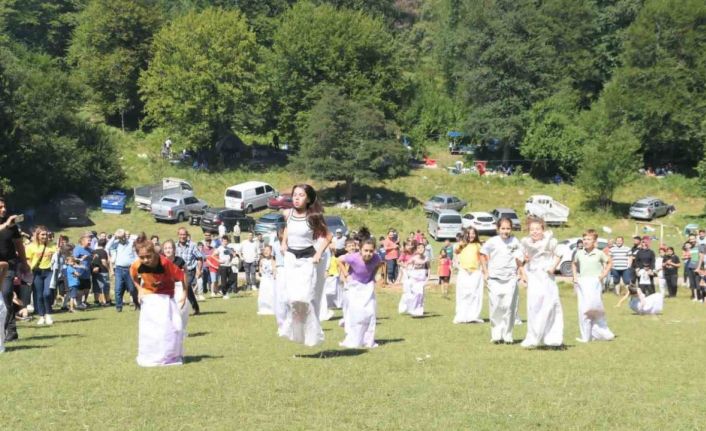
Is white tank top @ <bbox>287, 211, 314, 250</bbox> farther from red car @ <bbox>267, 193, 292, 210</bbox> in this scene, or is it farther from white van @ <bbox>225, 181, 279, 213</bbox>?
red car @ <bbox>267, 193, 292, 210</bbox>

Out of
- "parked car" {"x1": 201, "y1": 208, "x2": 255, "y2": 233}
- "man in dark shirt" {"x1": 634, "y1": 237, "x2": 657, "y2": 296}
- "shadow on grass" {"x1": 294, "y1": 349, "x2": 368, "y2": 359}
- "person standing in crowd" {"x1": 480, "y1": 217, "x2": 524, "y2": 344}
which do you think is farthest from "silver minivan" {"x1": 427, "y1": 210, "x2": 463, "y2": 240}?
"shadow on grass" {"x1": 294, "y1": 349, "x2": 368, "y2": 359}

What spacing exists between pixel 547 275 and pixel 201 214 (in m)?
46.4

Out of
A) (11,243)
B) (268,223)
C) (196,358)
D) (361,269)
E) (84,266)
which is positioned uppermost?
(11,243)

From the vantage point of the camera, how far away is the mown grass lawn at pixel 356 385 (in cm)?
962

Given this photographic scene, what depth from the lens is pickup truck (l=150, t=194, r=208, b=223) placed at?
198 ft

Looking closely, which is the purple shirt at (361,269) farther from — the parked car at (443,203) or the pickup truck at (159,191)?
the parked car at (443,203)

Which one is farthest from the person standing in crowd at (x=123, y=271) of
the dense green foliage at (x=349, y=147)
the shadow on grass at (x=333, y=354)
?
the dense green foliage at (x=349, y=147)

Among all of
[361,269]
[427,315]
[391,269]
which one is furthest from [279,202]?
[361,269]

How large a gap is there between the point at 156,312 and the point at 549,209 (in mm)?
55121

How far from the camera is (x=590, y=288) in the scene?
1670 centimetres

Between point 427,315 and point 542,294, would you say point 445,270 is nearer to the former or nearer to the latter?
point 427,315

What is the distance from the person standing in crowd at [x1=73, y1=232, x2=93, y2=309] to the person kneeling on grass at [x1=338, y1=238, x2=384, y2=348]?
464 inches

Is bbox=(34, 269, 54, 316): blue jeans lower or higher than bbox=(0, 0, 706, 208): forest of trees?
lower

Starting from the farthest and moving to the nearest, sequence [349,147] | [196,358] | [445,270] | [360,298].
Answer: [349,147], [445,270], [360,298], [196,358]
